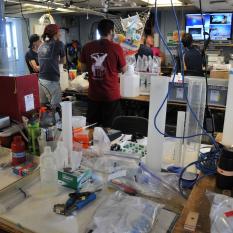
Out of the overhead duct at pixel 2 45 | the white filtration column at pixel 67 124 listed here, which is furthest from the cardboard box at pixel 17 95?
the white filtration column at pixel 67 124

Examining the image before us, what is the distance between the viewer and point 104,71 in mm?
2713

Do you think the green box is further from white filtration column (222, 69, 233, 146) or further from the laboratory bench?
the laboratory bench

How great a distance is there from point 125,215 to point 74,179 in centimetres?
31

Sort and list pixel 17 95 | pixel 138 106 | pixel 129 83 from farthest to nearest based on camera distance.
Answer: pixel 138 106
pixel 129 83
pixel 17 95

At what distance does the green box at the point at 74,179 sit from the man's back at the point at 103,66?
5.45 ft

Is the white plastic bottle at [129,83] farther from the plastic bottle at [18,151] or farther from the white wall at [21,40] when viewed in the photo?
the white wall at [21,40]

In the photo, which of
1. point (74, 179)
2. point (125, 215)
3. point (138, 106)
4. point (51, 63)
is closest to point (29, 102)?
point (74, 179)

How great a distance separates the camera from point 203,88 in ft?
4.34

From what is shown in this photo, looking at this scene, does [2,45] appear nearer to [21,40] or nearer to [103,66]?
[103,66]

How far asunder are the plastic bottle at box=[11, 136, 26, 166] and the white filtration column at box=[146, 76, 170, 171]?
2.03 ft

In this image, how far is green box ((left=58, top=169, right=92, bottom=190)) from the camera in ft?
3.75

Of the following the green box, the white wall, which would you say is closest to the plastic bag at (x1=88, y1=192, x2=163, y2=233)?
the green box

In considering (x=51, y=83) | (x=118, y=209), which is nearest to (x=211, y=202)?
(x=118, y=209)

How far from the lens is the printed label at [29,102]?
170 centimetres
